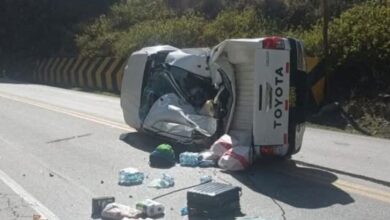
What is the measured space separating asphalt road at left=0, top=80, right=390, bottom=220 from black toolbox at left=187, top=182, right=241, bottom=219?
0.59 feet

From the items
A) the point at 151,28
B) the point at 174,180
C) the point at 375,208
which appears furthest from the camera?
the point at 151,28

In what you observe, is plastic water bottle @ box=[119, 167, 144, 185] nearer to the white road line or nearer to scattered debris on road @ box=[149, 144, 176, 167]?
scattered debris on road @ box=[149, 144, 176, 167]

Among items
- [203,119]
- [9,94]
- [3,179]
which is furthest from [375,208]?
[9,94]

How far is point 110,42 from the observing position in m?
30.5

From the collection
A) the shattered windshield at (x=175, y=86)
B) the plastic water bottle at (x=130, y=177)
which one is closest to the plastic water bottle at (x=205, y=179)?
the plastic water bottle at (x=130, y=177)

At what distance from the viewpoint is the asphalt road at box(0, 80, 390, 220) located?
6.73 m

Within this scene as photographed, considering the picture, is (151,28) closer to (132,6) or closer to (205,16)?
(205,16)

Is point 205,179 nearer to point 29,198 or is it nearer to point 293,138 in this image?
point 293,138

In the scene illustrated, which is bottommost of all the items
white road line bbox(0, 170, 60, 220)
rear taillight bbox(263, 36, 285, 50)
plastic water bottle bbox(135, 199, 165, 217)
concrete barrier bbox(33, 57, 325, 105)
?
concrete barrier bbox(33, 57, 325, 105)

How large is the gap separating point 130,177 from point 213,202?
188 centimetres

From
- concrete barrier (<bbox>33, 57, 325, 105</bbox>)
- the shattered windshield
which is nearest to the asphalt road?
the shattered windshield

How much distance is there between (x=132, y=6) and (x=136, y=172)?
88.8 feet

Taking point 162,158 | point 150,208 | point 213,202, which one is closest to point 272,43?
point 162,158

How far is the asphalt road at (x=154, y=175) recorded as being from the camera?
673 cm
